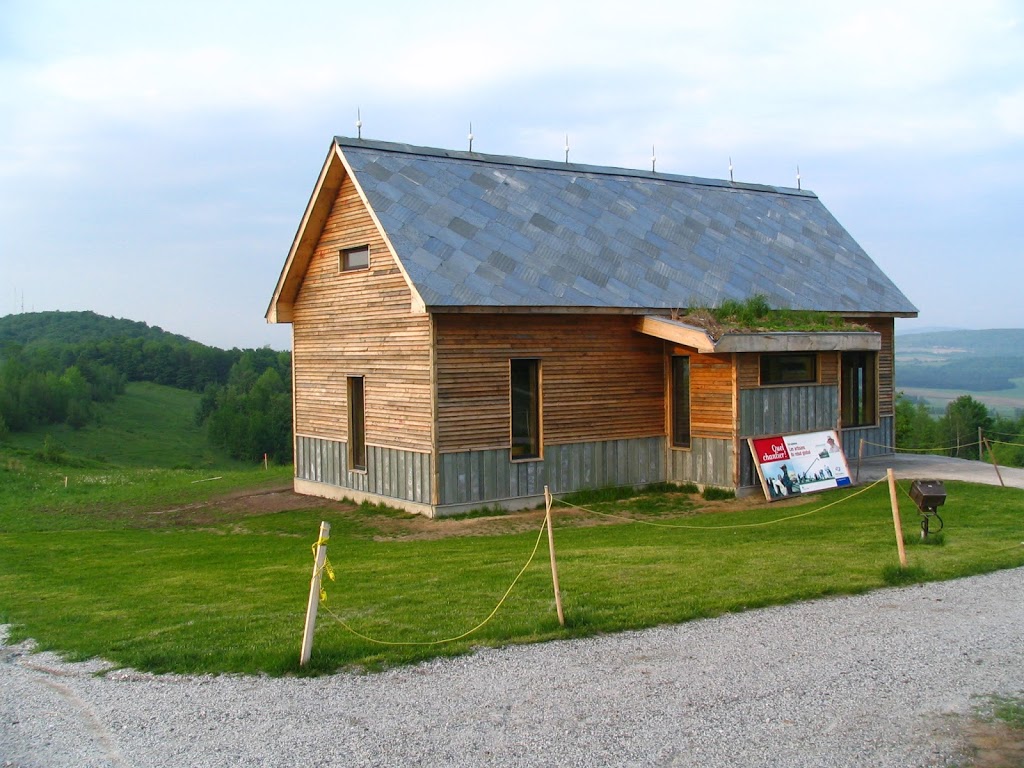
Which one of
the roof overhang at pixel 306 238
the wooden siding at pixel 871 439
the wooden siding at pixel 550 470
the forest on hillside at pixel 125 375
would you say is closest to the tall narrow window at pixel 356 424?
the roof overhang at pixel 306 238

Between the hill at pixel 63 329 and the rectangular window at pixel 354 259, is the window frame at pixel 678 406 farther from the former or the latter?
the hill at pixel 63 329

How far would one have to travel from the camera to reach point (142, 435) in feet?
251

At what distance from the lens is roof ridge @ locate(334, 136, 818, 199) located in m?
20.2

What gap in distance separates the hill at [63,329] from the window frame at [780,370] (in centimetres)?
8949

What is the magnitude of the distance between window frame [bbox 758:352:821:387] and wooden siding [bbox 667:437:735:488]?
1.51 meters

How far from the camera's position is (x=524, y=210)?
823 inches

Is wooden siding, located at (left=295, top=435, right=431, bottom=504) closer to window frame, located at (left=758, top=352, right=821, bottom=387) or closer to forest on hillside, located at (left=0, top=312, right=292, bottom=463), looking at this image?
window frame, located at (left=758, top=352, right=821, bottom=387)

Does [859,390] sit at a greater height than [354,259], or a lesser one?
lesser

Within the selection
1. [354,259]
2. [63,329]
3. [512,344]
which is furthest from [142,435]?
[512,344]

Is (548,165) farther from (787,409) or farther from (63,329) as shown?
(63,329)

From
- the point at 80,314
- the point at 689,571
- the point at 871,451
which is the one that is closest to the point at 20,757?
the point at 689,571

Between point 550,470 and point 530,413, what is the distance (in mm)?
1184

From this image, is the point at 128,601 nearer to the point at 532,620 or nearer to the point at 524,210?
the point at 532,620

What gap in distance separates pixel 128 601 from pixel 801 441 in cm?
1336
